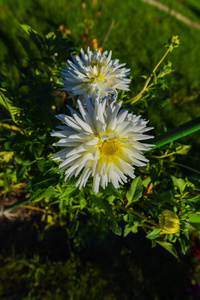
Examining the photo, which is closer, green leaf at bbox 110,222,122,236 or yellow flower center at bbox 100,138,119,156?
yellow flower center at bbox 100,138,119,156

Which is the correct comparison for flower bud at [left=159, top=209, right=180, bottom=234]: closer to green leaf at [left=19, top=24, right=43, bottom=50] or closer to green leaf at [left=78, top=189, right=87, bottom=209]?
green leaf at [left=78, top=189, right=87, bottom=209]

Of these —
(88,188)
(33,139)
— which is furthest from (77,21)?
(88,188)

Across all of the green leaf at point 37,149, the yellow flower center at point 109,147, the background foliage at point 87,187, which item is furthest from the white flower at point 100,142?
the green leaf at point 37,149

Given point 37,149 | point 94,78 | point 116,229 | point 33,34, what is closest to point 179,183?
point 116,229

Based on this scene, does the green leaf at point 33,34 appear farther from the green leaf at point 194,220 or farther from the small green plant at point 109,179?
the green leaf at point 194,220

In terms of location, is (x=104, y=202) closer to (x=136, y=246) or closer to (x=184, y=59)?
(x=136, y=246)

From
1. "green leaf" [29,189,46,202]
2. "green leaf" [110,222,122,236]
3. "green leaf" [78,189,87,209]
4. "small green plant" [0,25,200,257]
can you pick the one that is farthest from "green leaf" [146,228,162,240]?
"green leaf" [29,189,46,202]
